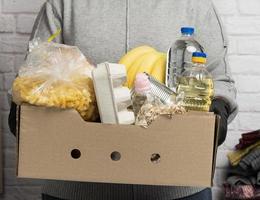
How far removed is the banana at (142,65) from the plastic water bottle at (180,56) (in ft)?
0.11

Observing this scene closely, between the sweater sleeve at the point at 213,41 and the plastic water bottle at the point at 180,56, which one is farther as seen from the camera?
the sweater sleeve at the point at 213,41

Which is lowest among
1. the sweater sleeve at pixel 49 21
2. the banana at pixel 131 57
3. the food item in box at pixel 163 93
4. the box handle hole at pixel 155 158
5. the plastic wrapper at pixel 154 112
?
the box handle hole at pixel 155 158

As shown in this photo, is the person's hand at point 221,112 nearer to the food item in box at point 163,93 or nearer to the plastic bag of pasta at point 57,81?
the food item in box at point 163,93


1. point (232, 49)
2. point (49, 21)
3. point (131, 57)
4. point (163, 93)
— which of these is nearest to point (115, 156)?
point (163, 93)

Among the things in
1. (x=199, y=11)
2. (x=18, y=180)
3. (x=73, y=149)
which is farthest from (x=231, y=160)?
(x=73, y=149)

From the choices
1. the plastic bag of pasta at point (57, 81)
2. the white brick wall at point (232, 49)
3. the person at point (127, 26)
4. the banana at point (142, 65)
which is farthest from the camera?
the white brick wall at point (232, 49)

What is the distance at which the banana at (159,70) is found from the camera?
898 mm

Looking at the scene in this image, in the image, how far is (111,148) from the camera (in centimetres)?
74

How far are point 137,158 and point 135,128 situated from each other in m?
0.05

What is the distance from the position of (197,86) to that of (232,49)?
29.6 inches

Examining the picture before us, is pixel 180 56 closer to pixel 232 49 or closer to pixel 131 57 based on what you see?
pixel 131 57

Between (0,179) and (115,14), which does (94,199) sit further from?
(0,179)

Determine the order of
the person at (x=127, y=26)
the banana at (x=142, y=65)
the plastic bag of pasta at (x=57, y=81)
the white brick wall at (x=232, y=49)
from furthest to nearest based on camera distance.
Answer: the white brick wall at (x=232, y=49)
the person at (x=127, y=26)
the banana at (x=142, y=65)
the plastic bag of pasta at (x=57, y=81)

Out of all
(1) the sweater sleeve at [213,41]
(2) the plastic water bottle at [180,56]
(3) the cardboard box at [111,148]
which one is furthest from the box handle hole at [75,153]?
(1) the sweater sleeve at [213,41]
